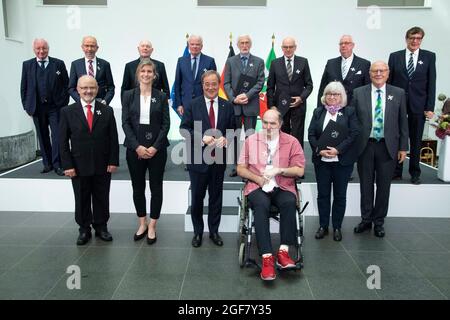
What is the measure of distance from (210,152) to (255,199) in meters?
0.55

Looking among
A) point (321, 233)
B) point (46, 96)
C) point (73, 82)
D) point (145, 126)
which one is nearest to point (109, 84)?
point (73, 82)

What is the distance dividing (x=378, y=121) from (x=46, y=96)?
11.9 ft

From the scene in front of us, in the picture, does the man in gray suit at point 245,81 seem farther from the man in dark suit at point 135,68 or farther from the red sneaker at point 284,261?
the red sneaker at point 284,261

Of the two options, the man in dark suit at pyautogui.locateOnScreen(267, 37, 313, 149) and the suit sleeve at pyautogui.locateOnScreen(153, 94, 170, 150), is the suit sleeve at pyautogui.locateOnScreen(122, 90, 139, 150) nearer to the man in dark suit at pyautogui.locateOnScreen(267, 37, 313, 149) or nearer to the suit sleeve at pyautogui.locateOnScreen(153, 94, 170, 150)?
the suit sleeve at pyautogui.locateOnScreen(153, 94, 170, 150)

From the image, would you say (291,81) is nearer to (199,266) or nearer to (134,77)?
(134,77)

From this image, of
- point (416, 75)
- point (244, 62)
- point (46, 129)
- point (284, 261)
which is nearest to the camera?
point (284, 261)

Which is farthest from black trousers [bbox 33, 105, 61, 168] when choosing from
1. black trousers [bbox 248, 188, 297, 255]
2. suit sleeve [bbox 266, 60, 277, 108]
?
black trousers [bbox 248, 188, 297, 255]

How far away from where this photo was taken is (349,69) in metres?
4.12

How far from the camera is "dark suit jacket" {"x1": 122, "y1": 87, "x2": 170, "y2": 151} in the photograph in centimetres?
323

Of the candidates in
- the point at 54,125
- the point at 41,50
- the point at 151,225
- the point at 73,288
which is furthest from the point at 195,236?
the point at 41,50

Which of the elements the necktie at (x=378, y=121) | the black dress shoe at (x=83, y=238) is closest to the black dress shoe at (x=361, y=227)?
the necktie at (x=378, y=121)

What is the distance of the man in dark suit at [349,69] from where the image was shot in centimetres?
408

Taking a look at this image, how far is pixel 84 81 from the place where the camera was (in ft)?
10.3

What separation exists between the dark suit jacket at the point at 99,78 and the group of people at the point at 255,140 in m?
0.25
